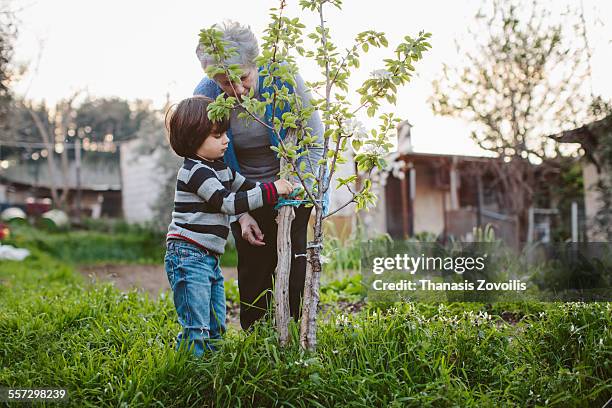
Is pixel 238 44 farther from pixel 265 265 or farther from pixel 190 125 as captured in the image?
pixel 265 265

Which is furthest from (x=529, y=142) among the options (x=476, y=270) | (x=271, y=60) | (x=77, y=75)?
(x=77, y=75)

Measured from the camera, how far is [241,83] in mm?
2086

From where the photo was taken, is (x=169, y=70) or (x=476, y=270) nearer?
(x=476, y=270)

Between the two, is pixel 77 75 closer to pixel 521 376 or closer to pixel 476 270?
pixel 476 270

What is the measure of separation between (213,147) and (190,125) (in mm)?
124

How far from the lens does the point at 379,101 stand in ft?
6.96

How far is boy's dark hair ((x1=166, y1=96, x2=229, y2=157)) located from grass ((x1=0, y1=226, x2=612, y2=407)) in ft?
2.55

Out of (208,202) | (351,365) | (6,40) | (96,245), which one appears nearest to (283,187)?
(208,202)

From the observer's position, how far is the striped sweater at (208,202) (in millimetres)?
2074

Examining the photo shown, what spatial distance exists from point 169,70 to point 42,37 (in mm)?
1413

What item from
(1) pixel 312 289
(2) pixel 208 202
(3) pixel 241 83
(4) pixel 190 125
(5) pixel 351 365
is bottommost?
(5) pixel 351 365

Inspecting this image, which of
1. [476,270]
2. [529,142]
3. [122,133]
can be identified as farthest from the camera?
[122,133]

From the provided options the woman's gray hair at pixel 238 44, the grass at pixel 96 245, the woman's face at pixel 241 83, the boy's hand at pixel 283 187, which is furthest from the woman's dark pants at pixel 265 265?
the grass at pixel 96 245

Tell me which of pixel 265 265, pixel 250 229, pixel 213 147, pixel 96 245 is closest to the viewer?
pixel 213 147
